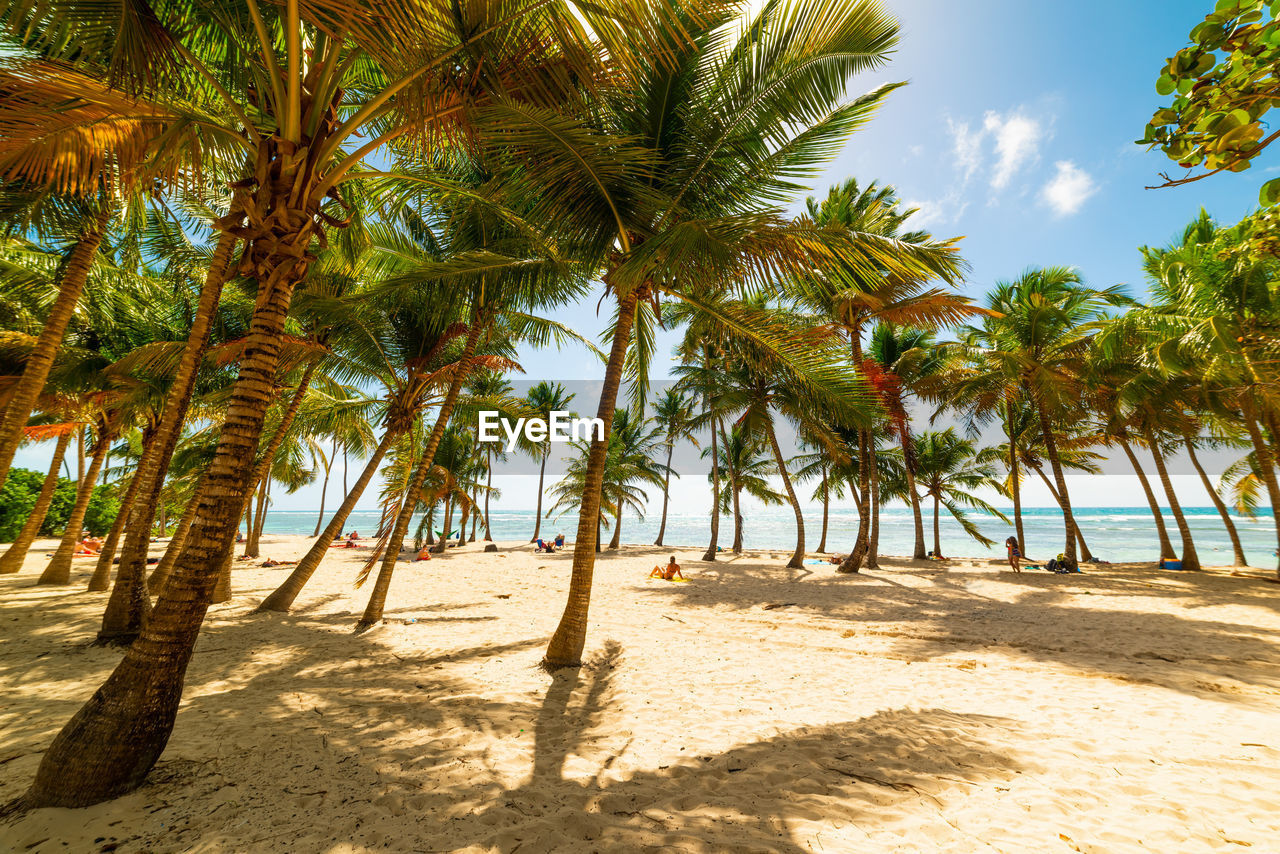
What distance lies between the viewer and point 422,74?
3.39 meters

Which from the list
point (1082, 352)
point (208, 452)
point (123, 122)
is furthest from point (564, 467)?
point (123, 122)

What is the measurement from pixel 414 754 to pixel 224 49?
6.64 meters

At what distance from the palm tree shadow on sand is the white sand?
0.02 m

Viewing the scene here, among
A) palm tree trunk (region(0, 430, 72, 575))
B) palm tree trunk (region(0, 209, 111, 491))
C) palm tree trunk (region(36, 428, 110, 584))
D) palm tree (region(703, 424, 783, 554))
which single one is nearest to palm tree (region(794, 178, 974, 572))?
palm tree (region(703, 424, 783, 554))

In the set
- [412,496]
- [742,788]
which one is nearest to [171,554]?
[412,496]

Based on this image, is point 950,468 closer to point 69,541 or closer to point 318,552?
point 318,552

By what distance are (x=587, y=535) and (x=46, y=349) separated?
7.81m

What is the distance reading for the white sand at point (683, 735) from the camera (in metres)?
2.63

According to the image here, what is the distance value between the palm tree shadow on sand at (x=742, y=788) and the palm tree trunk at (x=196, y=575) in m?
1.94

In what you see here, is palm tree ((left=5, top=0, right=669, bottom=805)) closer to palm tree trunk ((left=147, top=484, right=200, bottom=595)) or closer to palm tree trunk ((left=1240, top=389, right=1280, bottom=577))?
palm tree trunk ((left=147, top=484, right=200, bottom=595))

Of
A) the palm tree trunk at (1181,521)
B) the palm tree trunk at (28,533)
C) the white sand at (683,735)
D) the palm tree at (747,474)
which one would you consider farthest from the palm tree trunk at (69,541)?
the palm tree trunk at (1181,521)

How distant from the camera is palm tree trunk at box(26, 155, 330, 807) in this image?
267cm

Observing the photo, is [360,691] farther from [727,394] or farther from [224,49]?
[727,394]

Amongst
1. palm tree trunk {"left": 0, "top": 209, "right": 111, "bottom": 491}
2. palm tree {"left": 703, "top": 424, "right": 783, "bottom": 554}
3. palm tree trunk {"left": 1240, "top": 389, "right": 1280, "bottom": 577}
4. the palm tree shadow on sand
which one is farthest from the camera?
palm tree {"left": 703, "top": 424, "right": 783, "bottom": 554}
